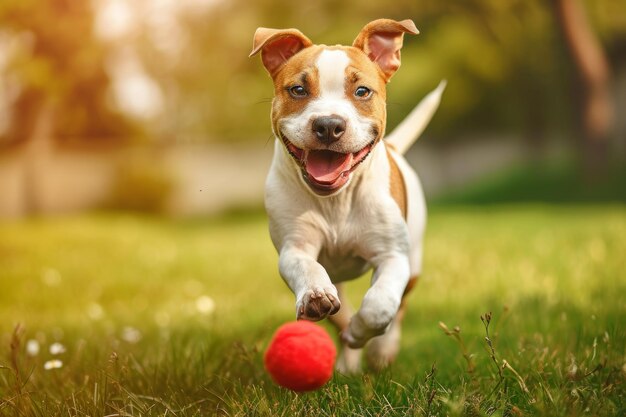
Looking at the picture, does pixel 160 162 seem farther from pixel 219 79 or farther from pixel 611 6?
pixel 611 6

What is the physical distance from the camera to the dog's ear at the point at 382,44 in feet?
10.2

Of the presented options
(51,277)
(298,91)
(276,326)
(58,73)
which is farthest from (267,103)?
(298,91)

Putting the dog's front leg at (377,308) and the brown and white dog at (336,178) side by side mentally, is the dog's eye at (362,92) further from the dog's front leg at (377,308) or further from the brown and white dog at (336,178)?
the dog's front leg at (377,308)

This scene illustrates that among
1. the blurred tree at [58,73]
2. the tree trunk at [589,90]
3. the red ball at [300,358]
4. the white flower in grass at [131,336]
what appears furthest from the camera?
the tree trunk at [589,90]

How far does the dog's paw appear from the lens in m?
2.59

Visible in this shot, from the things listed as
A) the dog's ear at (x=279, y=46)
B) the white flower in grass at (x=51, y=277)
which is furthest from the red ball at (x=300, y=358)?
the white flower in grass at (x=51, y=277)

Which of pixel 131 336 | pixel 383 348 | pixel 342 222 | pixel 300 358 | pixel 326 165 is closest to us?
pixel 300 358

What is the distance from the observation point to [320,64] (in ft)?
9.50

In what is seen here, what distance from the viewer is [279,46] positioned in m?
3.13

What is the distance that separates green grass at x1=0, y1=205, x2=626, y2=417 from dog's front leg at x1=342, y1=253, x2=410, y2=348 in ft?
0.59

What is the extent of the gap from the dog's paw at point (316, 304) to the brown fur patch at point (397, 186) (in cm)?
77

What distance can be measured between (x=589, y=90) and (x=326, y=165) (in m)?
12.6

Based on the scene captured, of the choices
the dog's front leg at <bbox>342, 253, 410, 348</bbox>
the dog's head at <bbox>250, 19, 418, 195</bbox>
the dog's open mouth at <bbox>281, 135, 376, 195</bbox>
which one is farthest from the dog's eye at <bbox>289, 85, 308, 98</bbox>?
the dog's front leg at <bbox>342, 253, 410, 348</bbox>

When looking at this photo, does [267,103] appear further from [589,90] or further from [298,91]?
[298,91]
